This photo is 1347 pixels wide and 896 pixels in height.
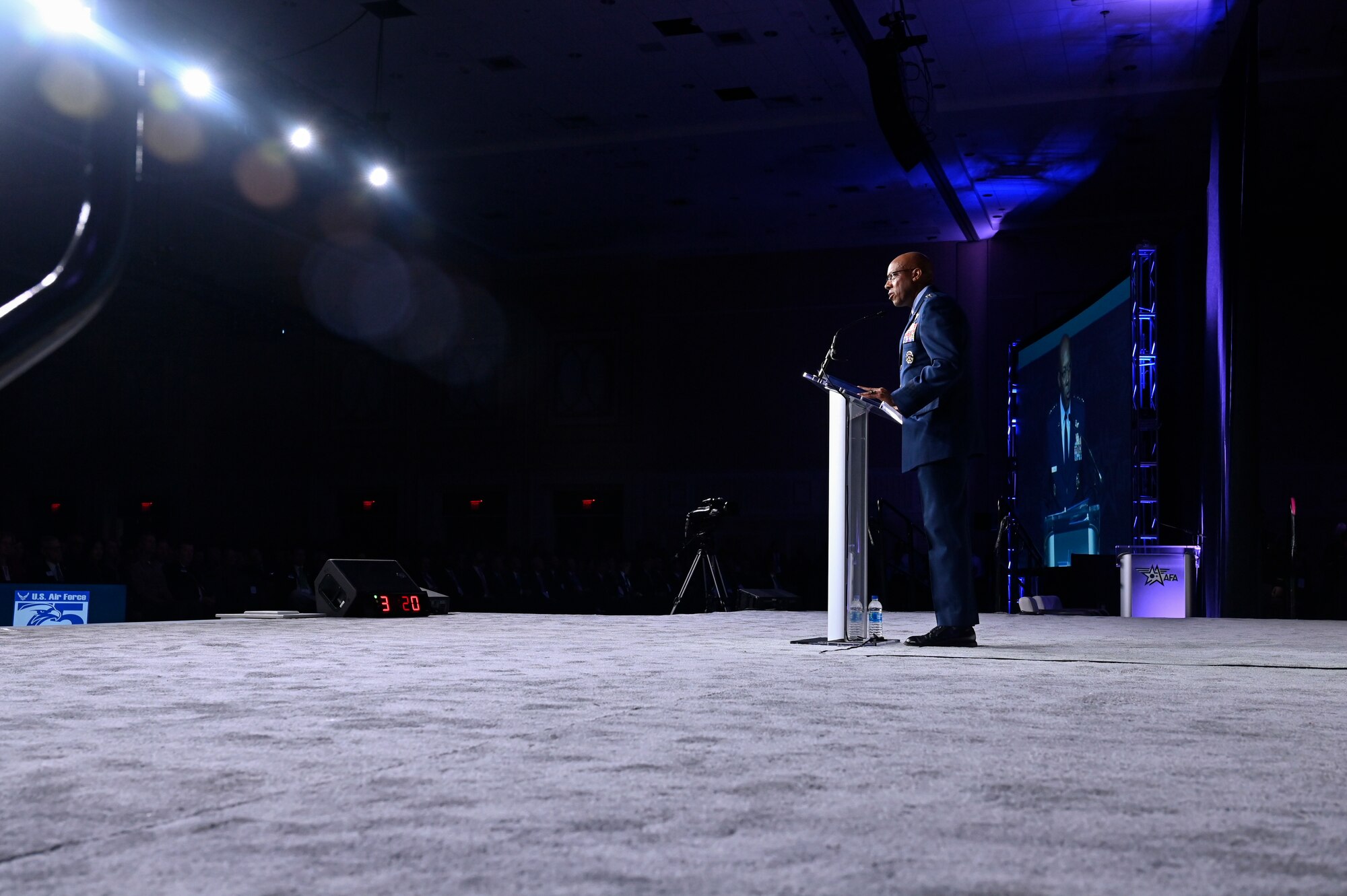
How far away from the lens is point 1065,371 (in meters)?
11.8

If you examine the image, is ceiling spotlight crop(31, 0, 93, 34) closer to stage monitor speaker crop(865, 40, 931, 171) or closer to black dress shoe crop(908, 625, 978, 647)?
black dress shoe crop(908, 625, 978, 647)

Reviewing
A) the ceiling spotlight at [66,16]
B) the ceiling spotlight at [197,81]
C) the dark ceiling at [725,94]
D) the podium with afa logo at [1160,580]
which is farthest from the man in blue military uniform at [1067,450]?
the ceiling spotlight at [66,16]

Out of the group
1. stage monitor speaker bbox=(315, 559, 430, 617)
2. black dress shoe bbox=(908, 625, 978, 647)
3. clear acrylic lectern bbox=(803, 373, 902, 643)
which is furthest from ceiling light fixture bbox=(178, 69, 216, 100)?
black dress shoe bbox=(908, 625, 978, 647)

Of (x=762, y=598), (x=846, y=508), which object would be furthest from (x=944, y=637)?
(x=762, y=598)

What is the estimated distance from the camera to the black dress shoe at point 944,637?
3576 mm

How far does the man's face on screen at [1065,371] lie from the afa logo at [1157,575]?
103 inches

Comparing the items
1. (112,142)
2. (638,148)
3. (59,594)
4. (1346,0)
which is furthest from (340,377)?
(112,142)

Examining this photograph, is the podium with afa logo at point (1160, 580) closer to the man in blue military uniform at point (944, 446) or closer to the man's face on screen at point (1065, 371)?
the man's face on screen at point (1065, 371)

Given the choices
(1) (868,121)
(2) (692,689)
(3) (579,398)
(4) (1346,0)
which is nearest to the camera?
(2) (692,689)

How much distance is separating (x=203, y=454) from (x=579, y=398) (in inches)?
222

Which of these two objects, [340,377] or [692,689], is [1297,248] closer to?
[340,377]

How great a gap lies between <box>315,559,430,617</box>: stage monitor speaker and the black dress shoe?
3.01m

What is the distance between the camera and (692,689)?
2234 millimetres

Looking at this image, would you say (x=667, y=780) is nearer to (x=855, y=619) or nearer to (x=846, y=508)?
(x=846, y=508)
